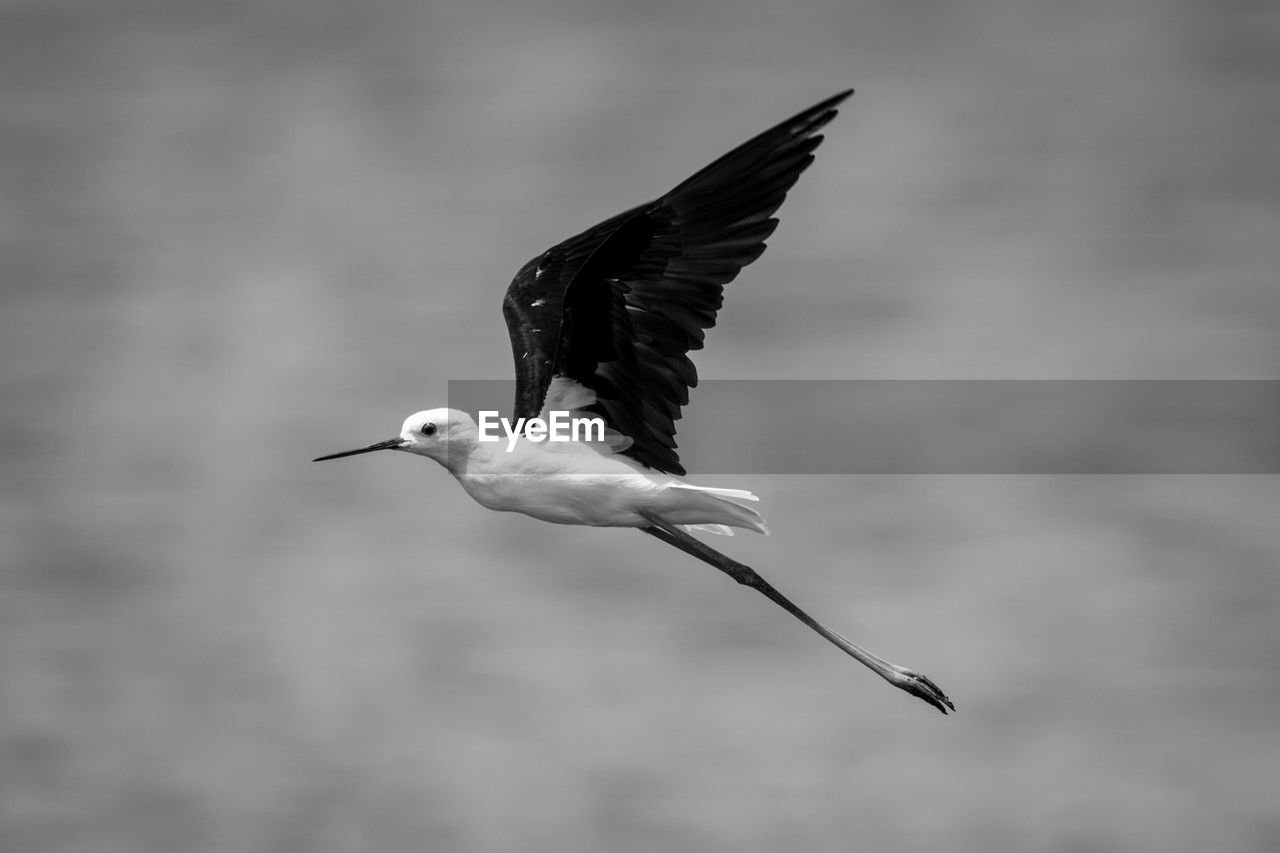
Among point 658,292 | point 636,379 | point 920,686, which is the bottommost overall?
point 920,686

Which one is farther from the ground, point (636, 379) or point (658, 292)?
point (658, 292)

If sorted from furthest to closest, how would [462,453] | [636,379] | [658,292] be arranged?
1. [636,379]
2. [658,292]
3. [462,453]

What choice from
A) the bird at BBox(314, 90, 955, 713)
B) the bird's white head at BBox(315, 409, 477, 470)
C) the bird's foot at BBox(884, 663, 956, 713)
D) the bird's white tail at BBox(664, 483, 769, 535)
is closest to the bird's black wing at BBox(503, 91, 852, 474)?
the bird at BBox(314, 90, 955, 713)

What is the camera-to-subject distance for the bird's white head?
25.2ft

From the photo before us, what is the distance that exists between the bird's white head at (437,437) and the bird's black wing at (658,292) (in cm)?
49

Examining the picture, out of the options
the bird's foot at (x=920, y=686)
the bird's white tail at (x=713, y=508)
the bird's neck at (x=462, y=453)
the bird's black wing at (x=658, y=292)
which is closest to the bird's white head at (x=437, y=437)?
the bird's neck at (x=462, y=453)

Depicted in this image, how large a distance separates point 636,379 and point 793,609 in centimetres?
150

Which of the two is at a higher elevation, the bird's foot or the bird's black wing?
the bird's black wing

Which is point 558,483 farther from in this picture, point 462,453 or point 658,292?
point 658,292

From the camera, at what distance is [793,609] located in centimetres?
866

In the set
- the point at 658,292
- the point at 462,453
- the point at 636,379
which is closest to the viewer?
the point at 462,453

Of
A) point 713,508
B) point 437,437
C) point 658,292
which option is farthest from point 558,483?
point 658,292

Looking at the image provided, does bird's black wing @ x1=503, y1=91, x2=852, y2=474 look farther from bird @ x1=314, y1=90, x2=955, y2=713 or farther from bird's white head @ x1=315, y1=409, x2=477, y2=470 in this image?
bird's white head @ x1=315, y1=409, x2=477, y2=470

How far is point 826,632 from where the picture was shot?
8648 millimetres
